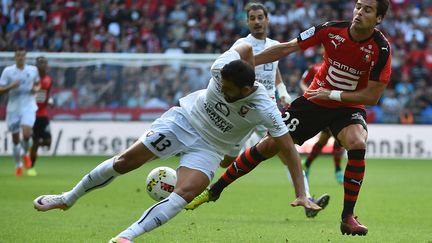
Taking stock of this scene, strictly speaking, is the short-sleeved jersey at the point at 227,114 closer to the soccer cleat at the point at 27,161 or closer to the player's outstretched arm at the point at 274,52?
the player's outstretched arm at the point at 274,52

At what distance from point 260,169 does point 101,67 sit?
286 inches

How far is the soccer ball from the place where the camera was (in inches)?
370

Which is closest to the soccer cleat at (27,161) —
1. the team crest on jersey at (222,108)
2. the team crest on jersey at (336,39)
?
the team crest on jersey at (336,39)

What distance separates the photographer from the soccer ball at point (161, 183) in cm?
A: 939

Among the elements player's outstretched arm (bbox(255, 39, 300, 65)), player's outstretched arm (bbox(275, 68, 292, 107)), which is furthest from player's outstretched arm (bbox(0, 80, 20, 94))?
player's outstretched arm (bbox(255, 39, 300, 65))

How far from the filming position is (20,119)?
1923 centimetres

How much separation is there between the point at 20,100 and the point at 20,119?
0.42 meters

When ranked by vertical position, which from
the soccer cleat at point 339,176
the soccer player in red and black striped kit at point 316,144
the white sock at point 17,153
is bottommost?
the white sock at point 17,153

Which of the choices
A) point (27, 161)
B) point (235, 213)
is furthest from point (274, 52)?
point (27, 161)

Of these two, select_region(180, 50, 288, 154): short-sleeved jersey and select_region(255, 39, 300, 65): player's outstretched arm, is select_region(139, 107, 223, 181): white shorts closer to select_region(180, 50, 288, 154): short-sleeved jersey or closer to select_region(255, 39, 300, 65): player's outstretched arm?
select_region(180, 50, 288, 154): short-sleeved jersey

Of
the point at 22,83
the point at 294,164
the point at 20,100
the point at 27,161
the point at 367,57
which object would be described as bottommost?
the point at 27,161

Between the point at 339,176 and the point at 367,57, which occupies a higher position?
the point at 367,57

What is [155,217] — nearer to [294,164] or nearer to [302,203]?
[302,203]

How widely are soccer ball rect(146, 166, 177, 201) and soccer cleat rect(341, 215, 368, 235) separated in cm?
182
